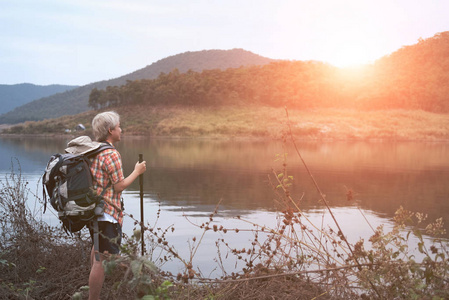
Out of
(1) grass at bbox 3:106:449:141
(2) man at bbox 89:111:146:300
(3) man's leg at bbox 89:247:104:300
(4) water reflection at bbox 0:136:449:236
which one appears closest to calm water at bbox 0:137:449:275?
(4) water reflection at bbox 0:136:449:236

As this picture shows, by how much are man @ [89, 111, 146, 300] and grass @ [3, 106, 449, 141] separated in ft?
180

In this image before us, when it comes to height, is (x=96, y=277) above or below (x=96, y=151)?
below

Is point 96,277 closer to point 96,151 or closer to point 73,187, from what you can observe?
point 73,187

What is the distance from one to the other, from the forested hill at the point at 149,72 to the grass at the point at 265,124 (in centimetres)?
7293

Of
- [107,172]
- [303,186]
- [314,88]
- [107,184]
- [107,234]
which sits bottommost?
[303,186]

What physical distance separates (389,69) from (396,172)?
102 metres

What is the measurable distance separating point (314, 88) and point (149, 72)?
91032 mm

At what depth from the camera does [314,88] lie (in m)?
98.2

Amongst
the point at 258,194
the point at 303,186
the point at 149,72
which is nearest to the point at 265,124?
the point at 303,186

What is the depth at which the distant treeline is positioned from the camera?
310 ft

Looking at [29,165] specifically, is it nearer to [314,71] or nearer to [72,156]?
[72,156]

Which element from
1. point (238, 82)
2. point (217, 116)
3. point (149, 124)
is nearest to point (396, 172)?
point (149, 124)

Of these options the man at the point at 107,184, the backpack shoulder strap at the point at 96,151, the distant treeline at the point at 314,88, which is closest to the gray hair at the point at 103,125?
the man at the point at 107,184

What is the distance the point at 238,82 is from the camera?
106 m
